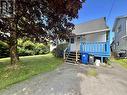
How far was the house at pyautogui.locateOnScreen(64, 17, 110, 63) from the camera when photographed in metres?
19.5

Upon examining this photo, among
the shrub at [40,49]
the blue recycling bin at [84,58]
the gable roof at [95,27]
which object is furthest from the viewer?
the shrub at [40,49]

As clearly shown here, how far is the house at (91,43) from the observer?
64.0ft

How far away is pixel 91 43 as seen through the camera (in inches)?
810

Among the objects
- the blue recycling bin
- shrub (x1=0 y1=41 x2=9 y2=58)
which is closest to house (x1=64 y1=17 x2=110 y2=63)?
the blue recycling bin

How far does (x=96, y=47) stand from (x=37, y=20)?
730cm

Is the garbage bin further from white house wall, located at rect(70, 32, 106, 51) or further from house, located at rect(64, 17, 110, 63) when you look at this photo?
white house wall, located at rect(70, 32, 106, 51)

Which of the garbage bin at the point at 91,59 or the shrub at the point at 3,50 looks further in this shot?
the shrub at the point at 3,50

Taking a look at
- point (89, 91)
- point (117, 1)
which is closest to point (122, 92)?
point (89, 91)

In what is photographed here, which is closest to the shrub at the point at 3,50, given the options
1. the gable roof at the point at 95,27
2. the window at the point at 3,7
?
the gable roof at the point at 95,27

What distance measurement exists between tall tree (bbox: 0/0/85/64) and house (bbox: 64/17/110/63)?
489cm

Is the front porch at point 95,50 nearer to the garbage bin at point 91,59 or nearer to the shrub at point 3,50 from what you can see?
the garbage bin at point 91,59

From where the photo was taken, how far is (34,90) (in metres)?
7.99

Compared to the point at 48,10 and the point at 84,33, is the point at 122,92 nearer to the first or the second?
the point at 48,10

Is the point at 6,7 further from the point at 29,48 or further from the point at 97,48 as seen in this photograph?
the point at 29,48
